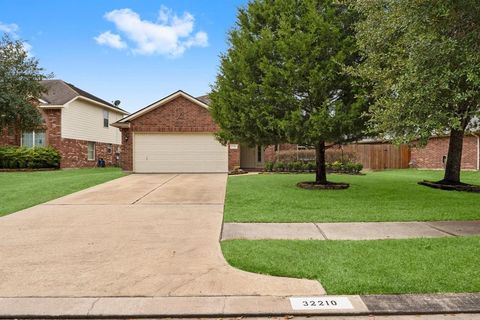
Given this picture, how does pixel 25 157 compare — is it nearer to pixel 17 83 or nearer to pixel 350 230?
pixel 17 83

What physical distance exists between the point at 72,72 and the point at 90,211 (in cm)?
2114

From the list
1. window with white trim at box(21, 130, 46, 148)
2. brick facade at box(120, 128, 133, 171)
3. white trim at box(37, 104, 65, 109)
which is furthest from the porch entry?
window with white trim at box(21, 130, 46, 148)

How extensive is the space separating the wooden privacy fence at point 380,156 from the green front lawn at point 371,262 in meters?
17.3

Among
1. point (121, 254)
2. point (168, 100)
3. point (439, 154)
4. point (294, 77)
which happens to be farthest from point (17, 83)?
point (439, 154)

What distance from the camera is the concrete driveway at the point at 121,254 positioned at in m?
4.13

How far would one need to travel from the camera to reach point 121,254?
17.8 feet

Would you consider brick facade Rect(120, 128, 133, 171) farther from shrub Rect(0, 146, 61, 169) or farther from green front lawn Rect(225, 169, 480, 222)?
green front lawn Rect(225, 169, 480, 222)

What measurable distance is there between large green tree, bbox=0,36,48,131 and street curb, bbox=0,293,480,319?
63.4ft

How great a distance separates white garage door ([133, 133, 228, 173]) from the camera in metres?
20.7

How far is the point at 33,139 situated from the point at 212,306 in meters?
25.3

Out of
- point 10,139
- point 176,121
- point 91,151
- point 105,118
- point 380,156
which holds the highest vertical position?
point 105,118

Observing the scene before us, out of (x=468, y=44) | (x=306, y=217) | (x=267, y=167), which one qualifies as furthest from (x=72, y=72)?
(x=468, y=44)

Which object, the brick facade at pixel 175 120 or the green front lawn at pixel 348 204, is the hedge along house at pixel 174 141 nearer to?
the brick facade at pixel 175 120

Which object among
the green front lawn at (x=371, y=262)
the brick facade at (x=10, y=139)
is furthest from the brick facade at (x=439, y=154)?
the brick facade at (x=10, y=139)
